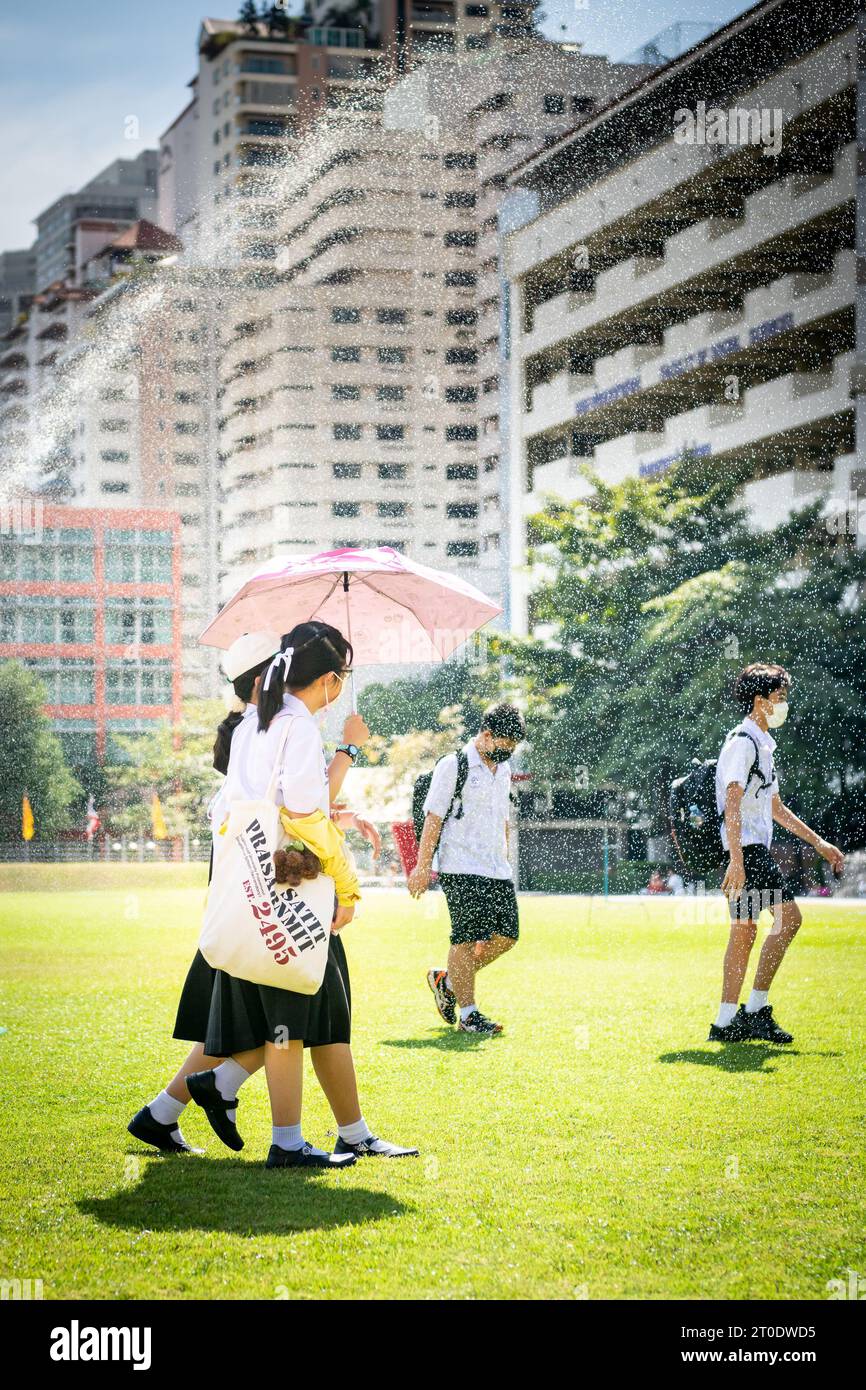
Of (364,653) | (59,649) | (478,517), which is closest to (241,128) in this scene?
(59,649)

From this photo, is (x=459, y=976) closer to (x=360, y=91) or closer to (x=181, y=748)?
(x=360, y=91)

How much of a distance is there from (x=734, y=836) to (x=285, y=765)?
2.53 metres

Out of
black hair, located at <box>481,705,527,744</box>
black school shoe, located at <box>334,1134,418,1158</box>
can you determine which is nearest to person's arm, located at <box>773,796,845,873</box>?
black hair, located at <box>481,705,527,744</box>

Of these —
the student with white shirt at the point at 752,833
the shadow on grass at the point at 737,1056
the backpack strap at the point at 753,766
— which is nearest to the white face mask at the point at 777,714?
the student with white shirt at the point at 752,833

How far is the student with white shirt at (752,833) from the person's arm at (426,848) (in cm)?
113

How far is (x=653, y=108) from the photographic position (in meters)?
30.2

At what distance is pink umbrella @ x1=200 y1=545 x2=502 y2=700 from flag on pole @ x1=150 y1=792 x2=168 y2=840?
27.8 metres

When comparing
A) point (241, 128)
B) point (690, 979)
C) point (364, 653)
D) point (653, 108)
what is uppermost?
point (653, 108)

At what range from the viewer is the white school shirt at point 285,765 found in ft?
13.1

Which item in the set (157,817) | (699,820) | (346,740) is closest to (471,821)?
(699,820)

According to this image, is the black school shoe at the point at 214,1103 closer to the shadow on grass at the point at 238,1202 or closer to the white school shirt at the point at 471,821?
the shadow on grass at the point at 238,1202

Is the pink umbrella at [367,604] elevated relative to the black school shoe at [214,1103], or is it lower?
elevated

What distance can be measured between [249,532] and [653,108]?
1106 centimetres

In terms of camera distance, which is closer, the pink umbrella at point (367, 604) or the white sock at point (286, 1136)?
the white sock at point (286, 1136)
